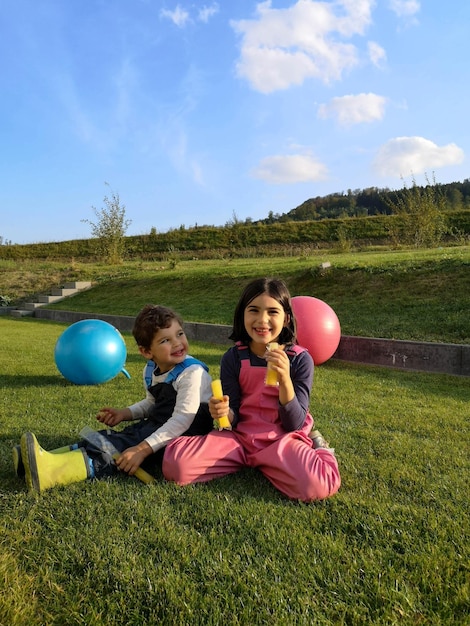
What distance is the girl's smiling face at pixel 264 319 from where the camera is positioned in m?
3.23

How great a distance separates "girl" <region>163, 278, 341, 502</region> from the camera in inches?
115

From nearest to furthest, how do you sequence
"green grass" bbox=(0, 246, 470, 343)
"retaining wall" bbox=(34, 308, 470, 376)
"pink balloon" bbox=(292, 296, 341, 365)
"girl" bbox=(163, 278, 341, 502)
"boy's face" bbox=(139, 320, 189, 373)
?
"girl" bbox=(163, 278, 341, 502), "boy's face" bbox=(139, 320, 189, 373), "pink balloon" bbox=(292, 296, 341, 365), "retaining wall" bbox=(34, 308, 470, 376), "green grass" bbox=(0, 246, 470, 343)

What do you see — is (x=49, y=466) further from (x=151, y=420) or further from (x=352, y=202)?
(x=352, y=202)

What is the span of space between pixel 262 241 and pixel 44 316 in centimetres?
2017

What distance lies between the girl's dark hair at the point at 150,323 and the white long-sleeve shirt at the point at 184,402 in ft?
0.97

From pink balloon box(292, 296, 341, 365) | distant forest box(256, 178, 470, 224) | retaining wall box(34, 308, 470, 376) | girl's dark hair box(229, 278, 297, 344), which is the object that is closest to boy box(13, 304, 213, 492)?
girl's dark hair box(229, 278, 297, 344)

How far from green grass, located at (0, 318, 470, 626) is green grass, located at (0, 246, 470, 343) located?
5276mm

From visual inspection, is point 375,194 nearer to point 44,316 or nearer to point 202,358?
point 44,316

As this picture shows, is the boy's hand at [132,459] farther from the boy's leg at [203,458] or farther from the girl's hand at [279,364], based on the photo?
the girl's hand at [279,364]

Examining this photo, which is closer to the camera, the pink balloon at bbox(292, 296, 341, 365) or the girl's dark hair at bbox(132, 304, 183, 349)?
the girl's dark hair at bbox(132, 304, 183, 349)

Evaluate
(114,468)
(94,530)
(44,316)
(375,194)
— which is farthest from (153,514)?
(375,194)

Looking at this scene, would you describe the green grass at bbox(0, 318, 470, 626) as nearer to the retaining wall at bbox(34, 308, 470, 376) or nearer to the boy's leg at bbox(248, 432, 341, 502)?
the boy's leg at bbox(248, 432, 341, 502)

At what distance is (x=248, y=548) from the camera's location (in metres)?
2.28

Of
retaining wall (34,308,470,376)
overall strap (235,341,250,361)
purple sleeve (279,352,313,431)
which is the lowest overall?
retaining wall (34,308,470,376)
